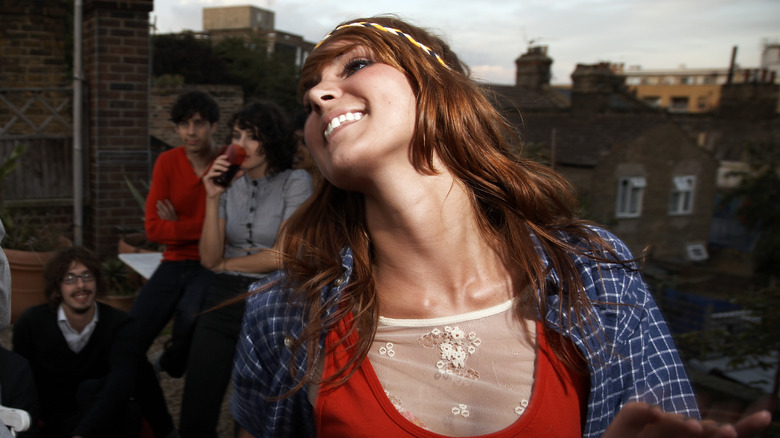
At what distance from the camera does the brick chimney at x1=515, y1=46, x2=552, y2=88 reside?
78.9 ft

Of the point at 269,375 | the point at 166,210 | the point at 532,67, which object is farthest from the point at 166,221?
the point at 532,67

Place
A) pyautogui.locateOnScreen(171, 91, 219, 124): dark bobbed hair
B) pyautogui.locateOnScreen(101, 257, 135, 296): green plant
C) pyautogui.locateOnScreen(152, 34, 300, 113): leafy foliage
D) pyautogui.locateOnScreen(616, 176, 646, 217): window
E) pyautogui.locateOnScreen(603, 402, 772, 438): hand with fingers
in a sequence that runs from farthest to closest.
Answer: pyautogui.locateOnScreen(616, 176, 646, 217): window
pyautogui.locateOnScreen(152, 34, 300, 113): leafy foliage
pyautogui.locateOnScreen(101, 257, 135, 296): green plant
pyautogui.locateOnScreen(171, 91, 219, 124): dark bobbed hair
pyautogui.locateOnScreen(603, 402, 772, 438): hand with fingers

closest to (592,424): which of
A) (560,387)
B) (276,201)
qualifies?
(560,387)

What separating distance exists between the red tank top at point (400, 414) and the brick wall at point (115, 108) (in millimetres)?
6103

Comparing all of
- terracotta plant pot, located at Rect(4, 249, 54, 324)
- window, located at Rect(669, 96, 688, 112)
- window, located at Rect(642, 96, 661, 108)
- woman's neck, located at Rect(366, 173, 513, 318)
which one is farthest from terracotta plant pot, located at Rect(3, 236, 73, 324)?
window, located at Rect(669, 96, 688, 112)

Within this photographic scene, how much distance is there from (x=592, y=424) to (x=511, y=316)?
0.97ft

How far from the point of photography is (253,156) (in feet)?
11.0

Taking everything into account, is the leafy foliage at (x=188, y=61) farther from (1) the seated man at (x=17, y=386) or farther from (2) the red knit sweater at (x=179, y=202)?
(1) the seated man at (x=17, y=386)

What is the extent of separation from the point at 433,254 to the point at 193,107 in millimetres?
2898

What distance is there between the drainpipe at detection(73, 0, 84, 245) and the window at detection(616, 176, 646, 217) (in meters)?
18.7

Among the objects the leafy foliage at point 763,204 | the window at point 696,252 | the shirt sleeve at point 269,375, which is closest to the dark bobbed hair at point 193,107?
the shirt sleeve at point 269,375

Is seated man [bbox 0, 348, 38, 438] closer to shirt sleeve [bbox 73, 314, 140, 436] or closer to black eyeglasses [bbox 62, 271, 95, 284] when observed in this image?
shirt sleeve [bbox 73, 314, 140, 436]

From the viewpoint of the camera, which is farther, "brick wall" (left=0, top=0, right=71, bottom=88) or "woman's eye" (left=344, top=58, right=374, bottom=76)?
"brick wall" (left=0, top=0, right=71, bottom=88)

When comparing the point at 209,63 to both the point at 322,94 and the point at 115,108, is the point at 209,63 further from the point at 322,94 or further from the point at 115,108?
the point at 322,94
